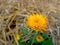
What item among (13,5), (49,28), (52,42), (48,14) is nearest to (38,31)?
(52,42)

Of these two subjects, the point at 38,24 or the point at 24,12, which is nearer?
the point at 38,24

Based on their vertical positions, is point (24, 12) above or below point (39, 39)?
above

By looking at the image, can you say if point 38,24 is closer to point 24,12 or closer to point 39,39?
point 39,39

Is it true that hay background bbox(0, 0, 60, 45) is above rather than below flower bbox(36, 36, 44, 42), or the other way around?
above

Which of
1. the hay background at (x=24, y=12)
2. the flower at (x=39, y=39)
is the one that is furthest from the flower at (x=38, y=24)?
the hay background at (x=24, y=12)

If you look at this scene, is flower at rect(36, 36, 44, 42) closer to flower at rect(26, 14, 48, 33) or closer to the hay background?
flower at rect(26, 14, 48, 33)

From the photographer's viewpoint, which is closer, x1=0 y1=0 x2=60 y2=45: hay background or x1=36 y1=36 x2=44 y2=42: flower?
x1=36 y1=36 x2=44 y2=42: flower

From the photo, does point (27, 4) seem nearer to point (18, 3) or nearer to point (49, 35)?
point (18, 3)

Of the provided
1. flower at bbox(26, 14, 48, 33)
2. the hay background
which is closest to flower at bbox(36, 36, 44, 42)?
flower at bbox(26, 14, 48, 33)

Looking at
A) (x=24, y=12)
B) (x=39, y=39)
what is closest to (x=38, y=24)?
(x=39, y=39)

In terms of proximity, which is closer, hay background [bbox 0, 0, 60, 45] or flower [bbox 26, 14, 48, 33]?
flower [bbox 26, 14, 48, 33]

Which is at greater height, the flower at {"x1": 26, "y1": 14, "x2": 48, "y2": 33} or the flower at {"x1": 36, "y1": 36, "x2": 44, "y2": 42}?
the flower at {"x1": 26, "y1": 14, "x2": 48, "y2": 33}
